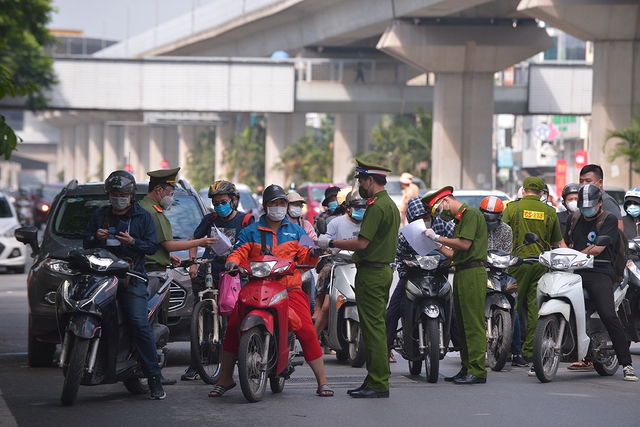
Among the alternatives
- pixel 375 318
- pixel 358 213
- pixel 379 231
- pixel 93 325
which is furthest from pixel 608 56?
pixel 93 325

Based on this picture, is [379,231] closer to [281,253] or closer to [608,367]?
[281,253]

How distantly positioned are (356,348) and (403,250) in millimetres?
1266

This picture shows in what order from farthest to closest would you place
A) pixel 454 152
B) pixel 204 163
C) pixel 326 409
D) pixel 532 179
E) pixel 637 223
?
1. pixel 204 163
2. pixel 454 152
3. pixel 637 223
4. pixel 532 179
5. pixel 326 409

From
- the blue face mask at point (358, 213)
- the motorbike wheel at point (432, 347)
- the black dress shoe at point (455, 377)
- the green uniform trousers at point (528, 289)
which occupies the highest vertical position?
the blue face mask at point (358, 213)

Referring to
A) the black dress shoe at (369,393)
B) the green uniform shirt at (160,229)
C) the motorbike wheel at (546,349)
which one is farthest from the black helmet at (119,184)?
the motorbike wheel at (546,349)

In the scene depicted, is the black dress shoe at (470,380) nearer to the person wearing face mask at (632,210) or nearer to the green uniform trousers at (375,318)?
the green uniform trousers at (375,318)

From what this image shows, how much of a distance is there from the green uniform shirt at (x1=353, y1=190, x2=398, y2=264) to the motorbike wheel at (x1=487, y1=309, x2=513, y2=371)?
6.80ft

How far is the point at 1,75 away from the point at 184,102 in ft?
144

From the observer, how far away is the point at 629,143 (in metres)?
32.9

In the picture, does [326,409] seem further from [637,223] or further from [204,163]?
[204,163]

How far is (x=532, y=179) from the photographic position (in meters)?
11.8

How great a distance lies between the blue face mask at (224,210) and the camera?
10.6m

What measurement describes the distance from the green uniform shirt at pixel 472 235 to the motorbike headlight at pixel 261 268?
6.80ft

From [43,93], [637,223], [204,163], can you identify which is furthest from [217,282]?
[204,163]
